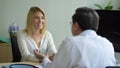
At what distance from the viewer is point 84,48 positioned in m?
1.72

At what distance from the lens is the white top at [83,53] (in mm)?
1708

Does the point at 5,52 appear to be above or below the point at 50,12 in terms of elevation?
below

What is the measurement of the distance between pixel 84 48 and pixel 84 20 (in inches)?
8.4

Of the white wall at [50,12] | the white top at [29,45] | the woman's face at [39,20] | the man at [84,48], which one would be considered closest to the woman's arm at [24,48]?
the white top at [29,45]

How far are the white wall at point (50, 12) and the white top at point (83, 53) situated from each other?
2755mm

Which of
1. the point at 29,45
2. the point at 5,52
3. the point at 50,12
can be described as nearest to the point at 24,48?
the point at 29,45

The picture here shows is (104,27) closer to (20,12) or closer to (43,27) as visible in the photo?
(43,27)

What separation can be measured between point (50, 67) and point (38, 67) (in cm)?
47

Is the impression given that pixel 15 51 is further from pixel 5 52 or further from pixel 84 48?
pixel 84 48

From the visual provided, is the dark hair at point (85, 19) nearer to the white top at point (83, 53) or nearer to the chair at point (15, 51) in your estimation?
the white top at point (83, 53)

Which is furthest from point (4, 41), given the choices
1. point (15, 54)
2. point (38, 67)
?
point (38, 67)

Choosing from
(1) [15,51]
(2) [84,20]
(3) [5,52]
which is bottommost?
(3) [5,52]

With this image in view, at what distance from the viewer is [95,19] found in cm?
186

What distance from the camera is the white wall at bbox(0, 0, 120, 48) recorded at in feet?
14.4
